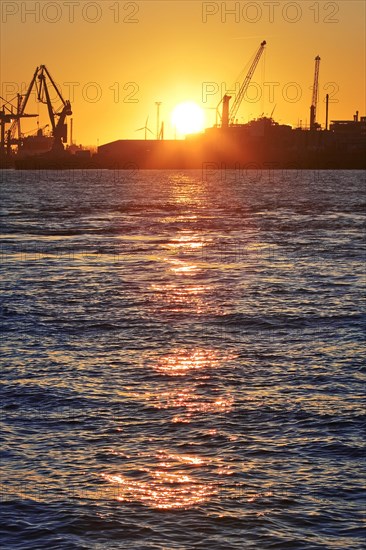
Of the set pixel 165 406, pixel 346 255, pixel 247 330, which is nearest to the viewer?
pixel 165 406

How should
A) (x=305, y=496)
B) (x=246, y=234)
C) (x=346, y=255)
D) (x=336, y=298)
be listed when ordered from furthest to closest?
(x=246, y=234)
(x=346, y=255)
(x=336, y=298)
(x=305, y=496)

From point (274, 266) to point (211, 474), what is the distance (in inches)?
896

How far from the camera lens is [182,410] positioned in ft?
49.0

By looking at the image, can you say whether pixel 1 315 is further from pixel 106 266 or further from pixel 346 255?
pixel 346 255

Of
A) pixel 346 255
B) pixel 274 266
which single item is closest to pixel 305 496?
pixel 274 266

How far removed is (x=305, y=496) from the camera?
11586mm

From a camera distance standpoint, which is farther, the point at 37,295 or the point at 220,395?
the point at 37,295

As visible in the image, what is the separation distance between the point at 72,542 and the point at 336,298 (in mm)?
16495

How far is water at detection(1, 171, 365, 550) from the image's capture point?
11.0 metres

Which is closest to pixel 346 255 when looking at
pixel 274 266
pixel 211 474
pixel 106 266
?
pixel 274 266

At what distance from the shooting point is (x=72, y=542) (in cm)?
1048

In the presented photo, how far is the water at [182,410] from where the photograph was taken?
10977 mm

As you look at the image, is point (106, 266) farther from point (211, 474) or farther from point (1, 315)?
point (211, 474)

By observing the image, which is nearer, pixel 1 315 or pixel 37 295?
pixel 1 315
